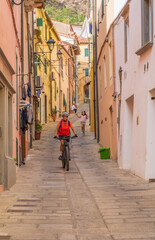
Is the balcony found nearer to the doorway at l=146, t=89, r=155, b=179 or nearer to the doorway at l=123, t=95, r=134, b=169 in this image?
the doorway at l=123, t=95, r=134, b=169

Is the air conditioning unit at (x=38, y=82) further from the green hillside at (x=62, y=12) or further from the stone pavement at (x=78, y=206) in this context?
the green hillside at (x=62, y=12)

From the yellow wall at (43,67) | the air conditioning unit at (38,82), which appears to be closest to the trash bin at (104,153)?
the air conditioning unit at (38,82)

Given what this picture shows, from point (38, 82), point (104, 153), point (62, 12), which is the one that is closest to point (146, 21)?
point (104, 153)

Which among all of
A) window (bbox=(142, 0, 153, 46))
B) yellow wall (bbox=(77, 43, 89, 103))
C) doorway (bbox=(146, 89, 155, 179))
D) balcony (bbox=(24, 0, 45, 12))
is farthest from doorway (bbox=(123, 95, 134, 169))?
yellow wall (bbox=(77, 43, 89, 103))

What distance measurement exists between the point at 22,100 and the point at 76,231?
10036 millimetres

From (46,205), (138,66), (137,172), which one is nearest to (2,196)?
(46,205)

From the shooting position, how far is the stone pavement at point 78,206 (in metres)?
5.16

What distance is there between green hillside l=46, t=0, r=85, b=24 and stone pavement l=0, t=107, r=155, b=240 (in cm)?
6959

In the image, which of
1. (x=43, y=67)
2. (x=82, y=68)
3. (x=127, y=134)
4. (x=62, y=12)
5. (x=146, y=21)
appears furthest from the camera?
(x=62, y=12)

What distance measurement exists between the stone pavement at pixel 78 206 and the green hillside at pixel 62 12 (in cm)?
6959

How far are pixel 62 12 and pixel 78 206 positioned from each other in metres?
78.7

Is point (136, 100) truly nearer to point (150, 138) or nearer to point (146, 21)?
point (150, 138)

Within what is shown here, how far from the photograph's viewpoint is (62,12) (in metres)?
82.4

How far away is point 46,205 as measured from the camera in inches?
274
